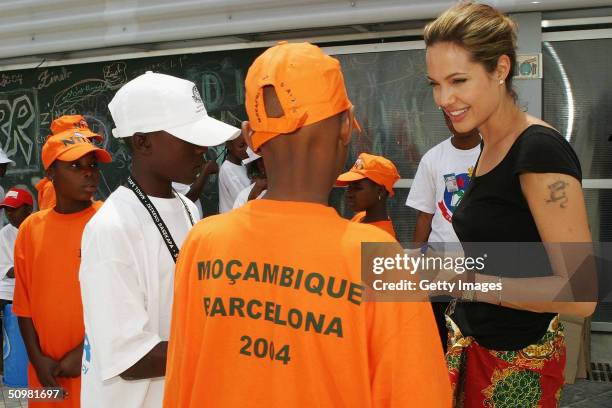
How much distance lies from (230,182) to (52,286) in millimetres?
3215

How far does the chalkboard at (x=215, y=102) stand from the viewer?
6.18 meters

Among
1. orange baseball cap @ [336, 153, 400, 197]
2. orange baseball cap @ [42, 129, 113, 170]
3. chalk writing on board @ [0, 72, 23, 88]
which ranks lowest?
orange baseball cap @ [42, 129, 113, 170]

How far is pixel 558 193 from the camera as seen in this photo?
2.03 meters

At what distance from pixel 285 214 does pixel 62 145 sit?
7.87 feet

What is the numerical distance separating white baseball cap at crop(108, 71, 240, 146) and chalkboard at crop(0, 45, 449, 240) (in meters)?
3.93

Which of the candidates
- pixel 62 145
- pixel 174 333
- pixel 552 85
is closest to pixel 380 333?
pixel 174 333

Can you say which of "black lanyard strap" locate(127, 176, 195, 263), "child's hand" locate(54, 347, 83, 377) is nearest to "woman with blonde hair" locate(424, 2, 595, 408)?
"black lanyard strap" locate(127, 176, 195, 263)

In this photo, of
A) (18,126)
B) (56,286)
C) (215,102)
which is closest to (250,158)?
(215,102)

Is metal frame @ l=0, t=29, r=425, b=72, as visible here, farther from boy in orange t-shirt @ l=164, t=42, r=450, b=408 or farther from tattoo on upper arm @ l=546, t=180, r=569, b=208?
boy in orange t-shirt @ l=164, t=42, r=450, b=408

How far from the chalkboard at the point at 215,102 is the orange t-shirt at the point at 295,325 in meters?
4.72

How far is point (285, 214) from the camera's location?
61.9 inches

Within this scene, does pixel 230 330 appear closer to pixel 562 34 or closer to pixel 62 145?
pixel 62 145

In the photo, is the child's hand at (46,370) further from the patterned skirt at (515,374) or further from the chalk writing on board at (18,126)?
the chalk writing on board at (18,126)

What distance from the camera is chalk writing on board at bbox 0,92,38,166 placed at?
810 centimetres
